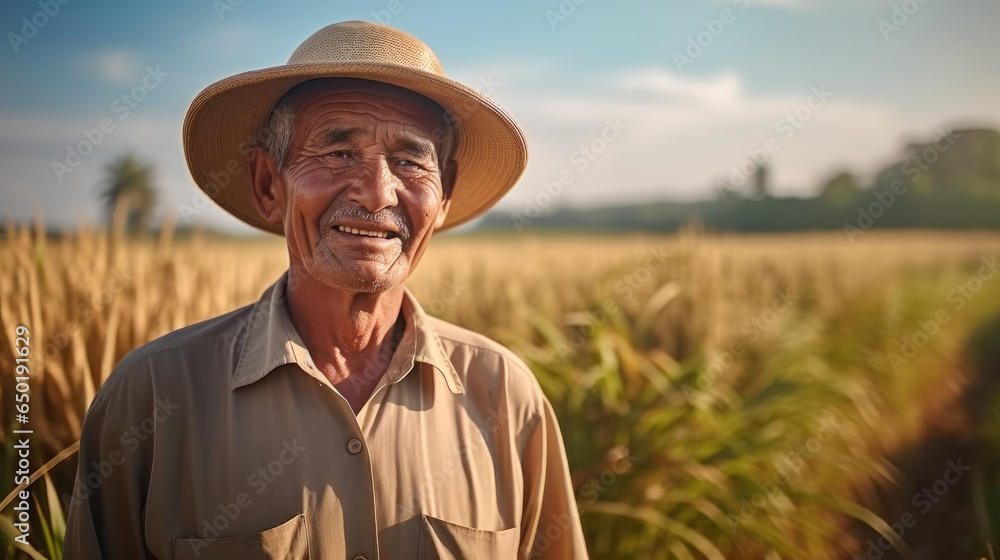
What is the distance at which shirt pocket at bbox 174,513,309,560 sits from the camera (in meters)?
1.55

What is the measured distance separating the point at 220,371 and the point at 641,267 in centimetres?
240

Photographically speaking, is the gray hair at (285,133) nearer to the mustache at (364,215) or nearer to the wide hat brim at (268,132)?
the wide hat brim at (268,132)

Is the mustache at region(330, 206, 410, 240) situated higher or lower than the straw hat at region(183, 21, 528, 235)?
lower

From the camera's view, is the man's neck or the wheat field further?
the wheat field

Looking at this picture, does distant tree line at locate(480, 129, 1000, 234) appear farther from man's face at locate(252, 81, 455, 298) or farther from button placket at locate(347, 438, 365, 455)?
button placket at locate(347, 438, 365, 455)

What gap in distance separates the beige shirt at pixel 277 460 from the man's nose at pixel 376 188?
0.38 metres

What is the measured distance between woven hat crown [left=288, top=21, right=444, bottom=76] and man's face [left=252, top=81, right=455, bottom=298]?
8 centimetres

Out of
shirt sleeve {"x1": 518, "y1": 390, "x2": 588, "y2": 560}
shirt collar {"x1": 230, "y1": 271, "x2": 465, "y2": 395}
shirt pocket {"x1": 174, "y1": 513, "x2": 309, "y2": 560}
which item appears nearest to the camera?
shirt pocket {"x1": 174, "y1": 513, "x2": 309, "y2": 560}

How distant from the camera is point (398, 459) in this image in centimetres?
170

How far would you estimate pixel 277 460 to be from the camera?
162 cm

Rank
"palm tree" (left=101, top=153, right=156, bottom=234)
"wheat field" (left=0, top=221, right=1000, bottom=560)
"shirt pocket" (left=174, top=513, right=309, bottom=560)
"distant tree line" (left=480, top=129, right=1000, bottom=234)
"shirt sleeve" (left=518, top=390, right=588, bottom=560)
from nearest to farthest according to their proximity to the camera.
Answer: "shirt pocket" (left=174, top=513, right=309, bottom=560)
"shirt sleeve" (left=518, top=390, right=588, bottom=560)
"wheat field" (left=0, top=221, right=1000, bottom=560)
"palm tree" (left=101, top=153, right=156, bottom=234)
"distant tree line" (left=480, top=129, right=1000, bottom=234)

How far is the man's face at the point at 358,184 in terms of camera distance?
5.56 ft

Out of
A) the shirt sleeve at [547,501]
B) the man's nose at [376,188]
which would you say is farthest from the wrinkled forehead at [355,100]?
the shirt sleeve at [547,501]

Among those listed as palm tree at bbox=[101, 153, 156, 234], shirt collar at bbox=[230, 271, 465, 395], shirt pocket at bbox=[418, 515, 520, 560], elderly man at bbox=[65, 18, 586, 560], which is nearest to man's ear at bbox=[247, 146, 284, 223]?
elderly man at bbox=[65, 18, 586, 560]
